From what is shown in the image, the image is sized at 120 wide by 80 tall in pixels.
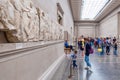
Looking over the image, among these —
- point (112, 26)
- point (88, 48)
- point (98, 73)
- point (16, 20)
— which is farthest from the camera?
point (112, 26)

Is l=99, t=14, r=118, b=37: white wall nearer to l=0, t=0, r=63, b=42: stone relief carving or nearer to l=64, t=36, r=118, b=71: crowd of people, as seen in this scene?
l=64, t=36, r=118, b=71: crowd of people

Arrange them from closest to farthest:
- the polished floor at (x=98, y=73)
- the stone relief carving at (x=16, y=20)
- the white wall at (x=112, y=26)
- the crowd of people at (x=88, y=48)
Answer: the stone relief carving at (x=16, y=20), the polished floor at (x=98, y=73), the crowd of people at (x=88, y=48), the white wall at (x=112, y=26)

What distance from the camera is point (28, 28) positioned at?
4.37 meters

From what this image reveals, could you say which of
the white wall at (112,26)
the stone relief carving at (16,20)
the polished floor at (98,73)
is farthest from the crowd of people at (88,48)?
the white wall at (112,26)

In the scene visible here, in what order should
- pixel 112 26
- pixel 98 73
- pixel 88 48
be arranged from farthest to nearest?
pixel 112 26 < pixel 88 48 < pixel 98 73

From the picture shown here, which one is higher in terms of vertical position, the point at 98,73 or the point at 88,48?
the point at 88,48

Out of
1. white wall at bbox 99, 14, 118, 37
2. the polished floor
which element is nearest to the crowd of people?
the polished floor

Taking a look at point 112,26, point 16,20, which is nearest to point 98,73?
point 16,20

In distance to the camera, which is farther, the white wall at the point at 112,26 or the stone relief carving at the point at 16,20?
the white wall at the point at 112,26

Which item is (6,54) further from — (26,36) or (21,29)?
(26,36)

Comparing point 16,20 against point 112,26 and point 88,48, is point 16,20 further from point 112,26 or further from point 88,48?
point 112,26

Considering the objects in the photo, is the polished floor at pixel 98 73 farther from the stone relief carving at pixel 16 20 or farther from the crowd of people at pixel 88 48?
the stone relief carving at pixel 16 20

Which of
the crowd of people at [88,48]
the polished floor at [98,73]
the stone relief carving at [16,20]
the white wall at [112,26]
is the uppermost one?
the white wall at [112,26]

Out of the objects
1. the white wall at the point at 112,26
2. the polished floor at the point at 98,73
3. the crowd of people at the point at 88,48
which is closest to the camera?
the polished floor at the point at 98,73
